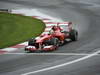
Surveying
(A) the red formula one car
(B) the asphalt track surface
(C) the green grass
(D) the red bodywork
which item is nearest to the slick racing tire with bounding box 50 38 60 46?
(A) the red formula one car

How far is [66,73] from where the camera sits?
50.7 ft

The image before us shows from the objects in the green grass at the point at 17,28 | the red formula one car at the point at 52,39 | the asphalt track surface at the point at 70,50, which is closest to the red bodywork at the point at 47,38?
the red formula one car at the point at 52,39

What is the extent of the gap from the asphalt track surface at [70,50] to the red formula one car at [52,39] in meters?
0.32

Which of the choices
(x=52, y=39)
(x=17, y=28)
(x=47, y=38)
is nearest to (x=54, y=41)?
(x=52, y=39)

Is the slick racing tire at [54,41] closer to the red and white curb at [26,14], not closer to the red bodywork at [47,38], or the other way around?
the red bodywork at [47,38]

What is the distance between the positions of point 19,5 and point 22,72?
712 inches

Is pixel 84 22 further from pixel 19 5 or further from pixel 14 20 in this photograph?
pixel 19 5

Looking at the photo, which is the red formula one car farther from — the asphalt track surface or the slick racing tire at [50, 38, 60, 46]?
the asphalt track surface

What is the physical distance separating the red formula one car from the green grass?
1854 millimetres

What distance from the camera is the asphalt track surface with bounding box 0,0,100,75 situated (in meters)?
16.0

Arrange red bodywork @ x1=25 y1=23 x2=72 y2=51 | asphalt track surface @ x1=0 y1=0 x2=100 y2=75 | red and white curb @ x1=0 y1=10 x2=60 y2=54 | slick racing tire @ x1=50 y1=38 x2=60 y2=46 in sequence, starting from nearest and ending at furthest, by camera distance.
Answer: asphalt track surface @ x1=0 y1=0 x2=100 y2=75 → red bodywork @ x1=25 y1=23 x2=72 y2=51 → slick racing tire @ x1=50 y1=38 x2=60 y2=46 → red and white curb @ x1=0 y1=10 x2=60 y2=54

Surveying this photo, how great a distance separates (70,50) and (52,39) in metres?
0.95

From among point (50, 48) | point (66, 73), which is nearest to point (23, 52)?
point (50, 48)

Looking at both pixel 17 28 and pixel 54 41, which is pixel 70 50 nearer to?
pixel 54 41
